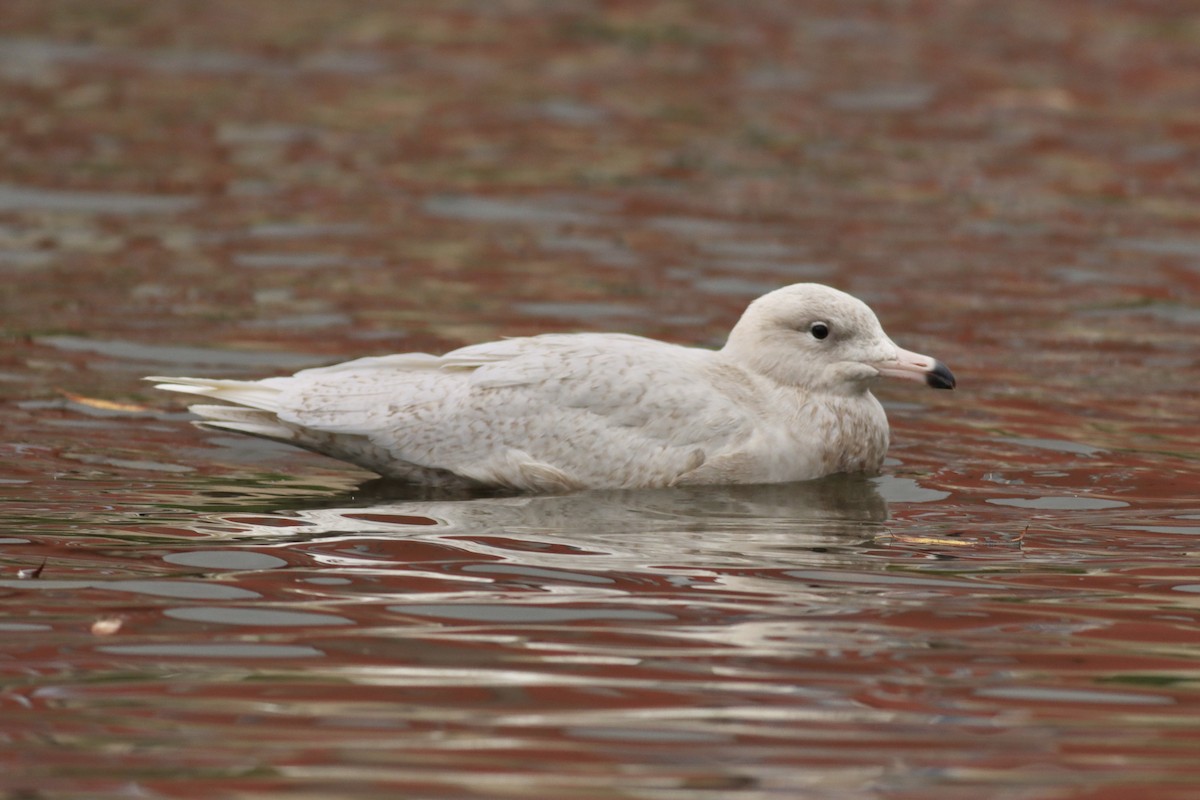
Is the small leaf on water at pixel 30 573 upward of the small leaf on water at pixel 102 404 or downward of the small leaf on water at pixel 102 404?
downward

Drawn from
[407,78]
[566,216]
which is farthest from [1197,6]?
[566,216]

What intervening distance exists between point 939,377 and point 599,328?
3.34 m

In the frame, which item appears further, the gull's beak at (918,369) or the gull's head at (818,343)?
the gull's head at (818,343)

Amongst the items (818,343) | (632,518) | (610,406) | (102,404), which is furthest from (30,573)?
(818,343)

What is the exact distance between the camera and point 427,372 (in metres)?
8.49

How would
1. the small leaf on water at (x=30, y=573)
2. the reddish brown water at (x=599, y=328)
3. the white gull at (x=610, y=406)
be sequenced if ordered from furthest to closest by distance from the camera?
the white gull at (x=610, y=406)
the small leaf on water at (x=30, y=573)
the reddish brown water at (x=599, y=328)

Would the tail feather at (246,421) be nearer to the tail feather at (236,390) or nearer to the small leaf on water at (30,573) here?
the tail feather at (236,390)

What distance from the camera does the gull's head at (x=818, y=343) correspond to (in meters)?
8.41

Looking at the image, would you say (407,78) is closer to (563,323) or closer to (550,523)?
(563,323)

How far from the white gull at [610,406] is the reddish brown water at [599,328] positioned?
187 millimetres

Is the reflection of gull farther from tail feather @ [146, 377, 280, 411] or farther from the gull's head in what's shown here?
tail feather @ [146, 377, 280, 411]

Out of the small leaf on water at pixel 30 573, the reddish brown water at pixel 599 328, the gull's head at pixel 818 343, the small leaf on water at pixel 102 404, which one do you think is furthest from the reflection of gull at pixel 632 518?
the small leaf on water at pixel 102 404

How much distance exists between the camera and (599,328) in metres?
11.2

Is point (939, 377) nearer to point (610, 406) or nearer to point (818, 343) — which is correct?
point (818, 343)
